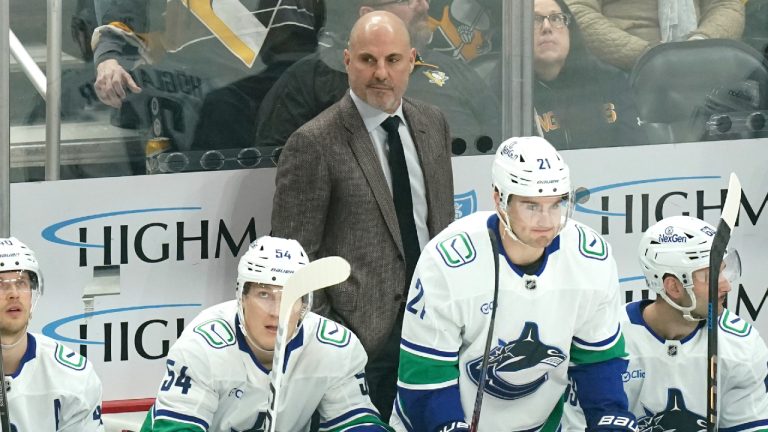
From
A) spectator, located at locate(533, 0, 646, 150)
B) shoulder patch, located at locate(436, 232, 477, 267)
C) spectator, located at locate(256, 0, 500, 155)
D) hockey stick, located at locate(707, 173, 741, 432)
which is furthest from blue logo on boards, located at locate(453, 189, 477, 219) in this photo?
hockey stick, located at locate(707, 173, 741, 432)

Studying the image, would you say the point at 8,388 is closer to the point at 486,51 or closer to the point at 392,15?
the point at 392,15

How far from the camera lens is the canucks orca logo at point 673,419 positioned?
438 cm

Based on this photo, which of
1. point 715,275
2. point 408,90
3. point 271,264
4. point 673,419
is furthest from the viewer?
point 408,90

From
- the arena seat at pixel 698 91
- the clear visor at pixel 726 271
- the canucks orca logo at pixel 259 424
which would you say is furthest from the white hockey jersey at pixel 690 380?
the arena seat at pixel 698 91

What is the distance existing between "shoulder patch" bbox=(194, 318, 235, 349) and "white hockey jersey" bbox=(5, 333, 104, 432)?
1.10ft

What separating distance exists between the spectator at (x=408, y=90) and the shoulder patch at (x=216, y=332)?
100cm

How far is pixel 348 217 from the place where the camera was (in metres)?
Answer: 4.68

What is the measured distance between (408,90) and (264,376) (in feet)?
4.43

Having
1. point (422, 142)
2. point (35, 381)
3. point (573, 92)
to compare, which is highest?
point (573, 92)

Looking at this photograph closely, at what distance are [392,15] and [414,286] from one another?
1.10 m

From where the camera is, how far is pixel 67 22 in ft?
16.4

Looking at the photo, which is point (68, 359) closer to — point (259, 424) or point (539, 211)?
point (259, 424)

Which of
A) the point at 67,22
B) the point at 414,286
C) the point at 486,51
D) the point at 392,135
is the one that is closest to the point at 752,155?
the point at 486,51

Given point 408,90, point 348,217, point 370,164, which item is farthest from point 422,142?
point 408,90
